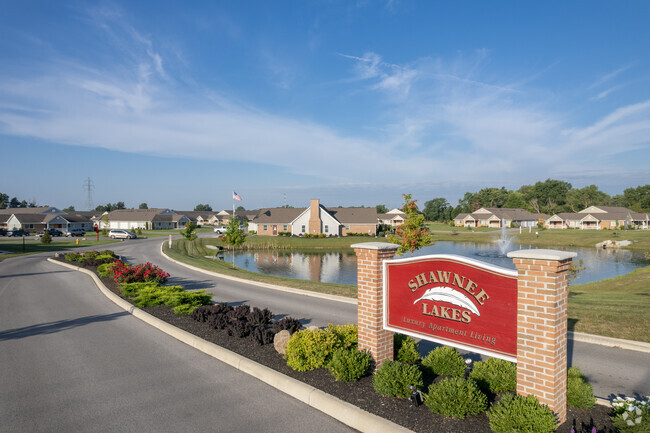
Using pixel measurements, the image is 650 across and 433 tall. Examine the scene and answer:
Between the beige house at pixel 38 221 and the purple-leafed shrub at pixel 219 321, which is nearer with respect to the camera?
the purple-leafed shrub at pixel 219 321

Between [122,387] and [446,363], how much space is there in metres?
5.86

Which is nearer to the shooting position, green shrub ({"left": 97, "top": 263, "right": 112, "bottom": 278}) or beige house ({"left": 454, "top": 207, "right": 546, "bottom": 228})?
green shrub ({"left": 97, "top": 263, "right": 112, "bottom": 278})

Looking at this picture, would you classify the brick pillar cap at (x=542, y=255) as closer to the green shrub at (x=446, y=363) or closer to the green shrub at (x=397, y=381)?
the green shrub at (x=397, y=381)

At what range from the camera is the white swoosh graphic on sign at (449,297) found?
5.79 m

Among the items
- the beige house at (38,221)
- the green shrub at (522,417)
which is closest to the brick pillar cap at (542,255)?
the green shrub at (522,417)

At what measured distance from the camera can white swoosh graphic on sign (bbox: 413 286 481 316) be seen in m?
5.79

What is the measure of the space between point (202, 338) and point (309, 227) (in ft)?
200

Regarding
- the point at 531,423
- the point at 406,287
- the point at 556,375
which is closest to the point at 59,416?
the point at 406,287

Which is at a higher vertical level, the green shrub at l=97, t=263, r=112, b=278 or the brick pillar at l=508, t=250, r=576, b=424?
the brick pillar at l=508, t=250, r=576, b=424

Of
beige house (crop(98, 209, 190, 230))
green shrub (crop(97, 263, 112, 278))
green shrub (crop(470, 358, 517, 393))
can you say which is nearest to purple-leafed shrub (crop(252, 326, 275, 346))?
green shrub (crop(470, 358, 517, 393))

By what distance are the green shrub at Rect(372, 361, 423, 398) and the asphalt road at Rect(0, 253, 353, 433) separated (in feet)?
2.85

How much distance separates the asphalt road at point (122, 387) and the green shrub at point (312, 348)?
69cm

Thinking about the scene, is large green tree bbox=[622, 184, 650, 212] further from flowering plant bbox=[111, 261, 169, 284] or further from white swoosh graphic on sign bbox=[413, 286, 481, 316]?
white swoosh graphic on sign bbox=[413, 286, 481, 316]

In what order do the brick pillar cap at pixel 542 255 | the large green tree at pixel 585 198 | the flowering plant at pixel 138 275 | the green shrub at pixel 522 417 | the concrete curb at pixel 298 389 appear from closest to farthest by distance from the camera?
the green shrub at pixel 522 417 < the brick pillar cap at pixel 542 255 < the concrete curb at pixel 298 389 < the flowering plant at pixel 138 275 < the large green tree at pixel 585 198
